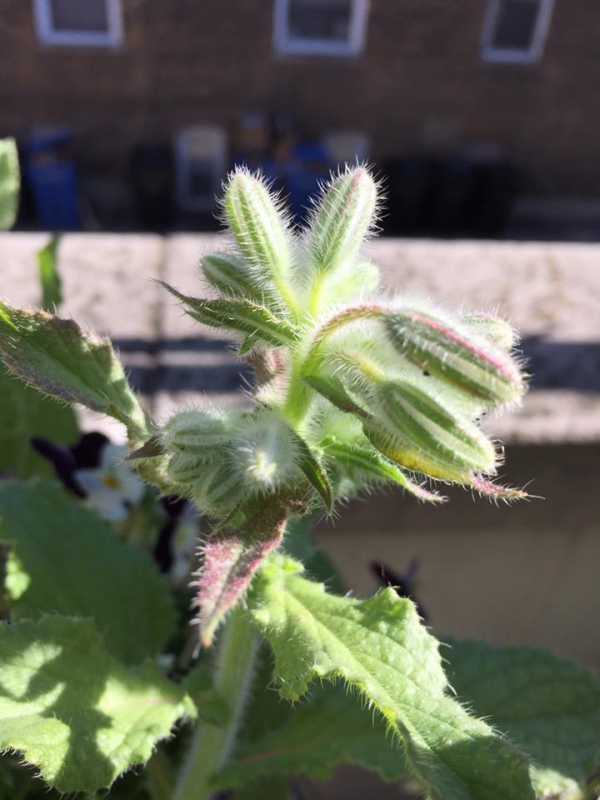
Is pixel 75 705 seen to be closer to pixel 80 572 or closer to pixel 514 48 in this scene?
pixel 80 572

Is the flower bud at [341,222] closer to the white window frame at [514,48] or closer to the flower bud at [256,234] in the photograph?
the flower bud at [256,234]

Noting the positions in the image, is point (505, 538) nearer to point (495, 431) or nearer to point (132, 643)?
point (495, 431)

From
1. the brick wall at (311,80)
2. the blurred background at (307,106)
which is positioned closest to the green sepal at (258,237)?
the blurred background at (307,106)

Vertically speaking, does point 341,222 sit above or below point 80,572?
above

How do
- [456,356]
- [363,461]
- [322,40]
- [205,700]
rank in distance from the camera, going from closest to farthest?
[456,356], [363,461], [205,700], [322,40]

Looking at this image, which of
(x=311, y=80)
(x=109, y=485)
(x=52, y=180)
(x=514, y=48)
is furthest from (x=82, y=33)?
(x=109, y=485)
